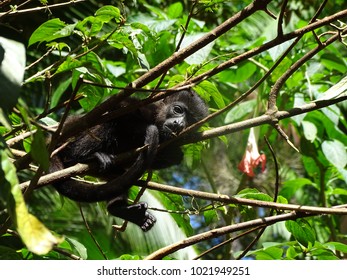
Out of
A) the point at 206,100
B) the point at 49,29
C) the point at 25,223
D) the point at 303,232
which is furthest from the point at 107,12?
the point at 25,223

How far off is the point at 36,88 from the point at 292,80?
343cm

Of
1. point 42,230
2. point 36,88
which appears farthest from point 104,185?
point 36,88

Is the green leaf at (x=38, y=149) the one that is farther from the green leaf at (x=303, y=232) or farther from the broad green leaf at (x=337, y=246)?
the broad green leaf at (x=337, y=246)

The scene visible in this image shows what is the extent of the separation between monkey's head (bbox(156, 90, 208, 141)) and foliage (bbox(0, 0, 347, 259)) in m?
0.18

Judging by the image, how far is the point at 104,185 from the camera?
2.46 meters

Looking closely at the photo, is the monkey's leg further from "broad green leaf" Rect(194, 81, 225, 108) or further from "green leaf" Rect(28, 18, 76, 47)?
"green leaf" Rect(28, 18, 76, 47)

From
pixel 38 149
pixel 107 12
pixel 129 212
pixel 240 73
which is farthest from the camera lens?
pixel 240 73

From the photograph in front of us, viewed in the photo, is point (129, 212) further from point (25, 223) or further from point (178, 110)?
point (25, 223)

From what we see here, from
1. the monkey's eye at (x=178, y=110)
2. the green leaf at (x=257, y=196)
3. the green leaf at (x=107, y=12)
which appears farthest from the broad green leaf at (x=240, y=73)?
the green leaf at (x=107, y=12)

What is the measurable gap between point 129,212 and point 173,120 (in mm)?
729

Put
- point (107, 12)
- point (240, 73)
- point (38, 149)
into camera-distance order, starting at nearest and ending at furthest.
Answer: point (38, 149), point (107, 12), point (240, 73)

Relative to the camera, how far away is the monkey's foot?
9.28ft

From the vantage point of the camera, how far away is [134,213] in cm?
285
